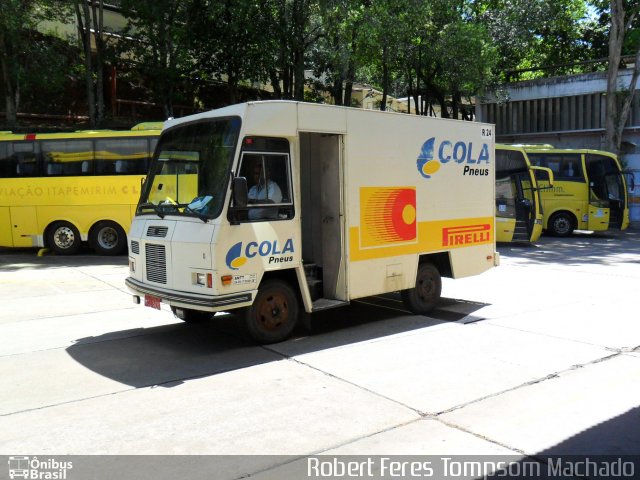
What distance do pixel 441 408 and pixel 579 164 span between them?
19.2 meters

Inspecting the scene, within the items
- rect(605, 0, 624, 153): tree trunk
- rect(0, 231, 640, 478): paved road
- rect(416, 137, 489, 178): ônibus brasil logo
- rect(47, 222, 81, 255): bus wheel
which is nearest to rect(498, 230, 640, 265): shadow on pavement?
rect(605, 0, 624, 153): tree trunk

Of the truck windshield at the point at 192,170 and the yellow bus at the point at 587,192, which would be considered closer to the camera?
the truck windshield at the point at 192,170

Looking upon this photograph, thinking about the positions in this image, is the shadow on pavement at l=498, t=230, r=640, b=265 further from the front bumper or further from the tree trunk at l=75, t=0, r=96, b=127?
the tree trunk at l=75, t=0, r=96, b=127

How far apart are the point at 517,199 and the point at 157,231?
1369 centimetres

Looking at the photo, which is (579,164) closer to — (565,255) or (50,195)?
(565,255)

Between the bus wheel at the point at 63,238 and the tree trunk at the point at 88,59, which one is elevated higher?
the tree trunk at the point at 88,59

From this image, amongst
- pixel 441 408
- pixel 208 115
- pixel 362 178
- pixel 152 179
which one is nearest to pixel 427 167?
pixel 362 178

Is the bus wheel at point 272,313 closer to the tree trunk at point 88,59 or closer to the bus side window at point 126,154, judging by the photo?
the bus side window at point 126,154

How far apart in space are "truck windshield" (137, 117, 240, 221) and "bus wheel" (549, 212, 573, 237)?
59.2 feet

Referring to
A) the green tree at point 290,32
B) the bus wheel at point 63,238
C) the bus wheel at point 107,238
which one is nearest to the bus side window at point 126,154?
the bus wheel at point 107,238

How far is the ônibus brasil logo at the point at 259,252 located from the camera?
6629 millimetres

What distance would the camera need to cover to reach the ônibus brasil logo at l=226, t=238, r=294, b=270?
21.7ft

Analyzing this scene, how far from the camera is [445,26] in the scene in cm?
2355

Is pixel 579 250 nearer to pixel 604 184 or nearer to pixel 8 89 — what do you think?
pixel 604 184
